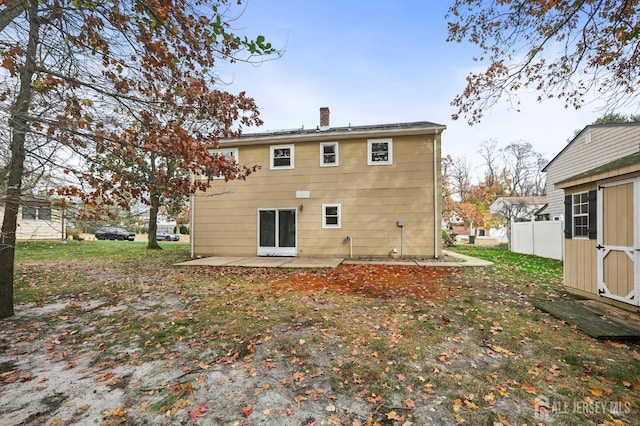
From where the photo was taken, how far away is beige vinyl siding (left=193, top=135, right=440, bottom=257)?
37.8 ft

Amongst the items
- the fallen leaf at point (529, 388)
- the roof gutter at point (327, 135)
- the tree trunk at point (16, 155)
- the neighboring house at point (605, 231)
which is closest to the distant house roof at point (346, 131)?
the roof gutter at point (327, 135)

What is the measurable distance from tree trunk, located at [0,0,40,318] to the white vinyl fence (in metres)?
15.8

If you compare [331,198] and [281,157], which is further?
[281,157]

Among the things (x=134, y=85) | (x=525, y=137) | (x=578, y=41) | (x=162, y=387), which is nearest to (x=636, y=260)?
(x=578, y=41)

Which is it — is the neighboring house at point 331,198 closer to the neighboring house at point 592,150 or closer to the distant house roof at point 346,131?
the distant house roof at point 346,131

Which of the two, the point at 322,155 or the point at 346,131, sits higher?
the point at 346,131

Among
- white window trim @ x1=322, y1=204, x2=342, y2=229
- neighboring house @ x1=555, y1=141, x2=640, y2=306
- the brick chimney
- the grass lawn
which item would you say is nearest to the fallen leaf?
the grass lawn

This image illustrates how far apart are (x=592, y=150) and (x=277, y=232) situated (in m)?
15.8

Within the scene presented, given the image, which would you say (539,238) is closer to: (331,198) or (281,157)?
(331,198)

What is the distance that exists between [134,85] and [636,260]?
8.04 meters

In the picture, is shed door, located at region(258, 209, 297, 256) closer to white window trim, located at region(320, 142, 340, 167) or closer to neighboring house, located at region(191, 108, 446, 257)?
neighboring house, located at region(191, 108, 446, 257)

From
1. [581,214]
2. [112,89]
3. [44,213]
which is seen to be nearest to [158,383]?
[44,213]

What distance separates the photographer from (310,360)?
11.0 feet

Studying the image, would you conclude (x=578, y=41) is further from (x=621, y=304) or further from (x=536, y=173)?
(x=536, y=173)
